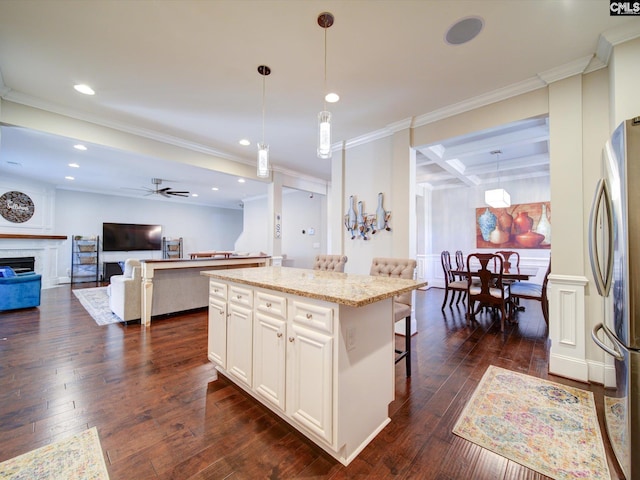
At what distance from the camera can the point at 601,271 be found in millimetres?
1919

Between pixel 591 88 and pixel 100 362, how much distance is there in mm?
5367

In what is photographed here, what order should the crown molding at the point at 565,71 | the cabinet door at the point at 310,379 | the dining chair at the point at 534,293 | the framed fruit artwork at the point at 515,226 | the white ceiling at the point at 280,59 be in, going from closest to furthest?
the cabinet door at the point at 310,379
the white ceiling at the point at 280,59
the crown molding at the point at 565,71
the dining chair at the point at 534,293
the framed fruit artwork at the point at 515,226

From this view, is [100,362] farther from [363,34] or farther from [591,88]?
[591,88]

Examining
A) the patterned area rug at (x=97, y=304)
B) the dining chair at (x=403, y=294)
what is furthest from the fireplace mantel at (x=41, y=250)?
the dining chair at (x=403, y=294)

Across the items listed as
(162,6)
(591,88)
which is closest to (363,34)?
(162,6)

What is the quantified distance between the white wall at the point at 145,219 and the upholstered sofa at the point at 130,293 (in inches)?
221

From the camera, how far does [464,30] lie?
2.07 m

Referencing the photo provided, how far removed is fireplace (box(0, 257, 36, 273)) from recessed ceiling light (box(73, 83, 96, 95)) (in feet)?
18.7

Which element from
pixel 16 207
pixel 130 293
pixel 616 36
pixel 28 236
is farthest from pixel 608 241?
pixel 16 207

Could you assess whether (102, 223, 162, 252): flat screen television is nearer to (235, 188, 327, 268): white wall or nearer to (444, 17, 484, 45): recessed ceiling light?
(235, 188, 327, 268): white wall

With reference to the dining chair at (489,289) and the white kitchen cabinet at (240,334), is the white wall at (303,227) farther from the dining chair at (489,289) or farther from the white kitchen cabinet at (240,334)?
the white kitchen cabinet at (240,334)

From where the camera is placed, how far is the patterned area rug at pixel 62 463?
4.49 feet

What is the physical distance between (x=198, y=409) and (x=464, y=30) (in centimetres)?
350

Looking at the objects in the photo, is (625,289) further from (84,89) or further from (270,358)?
(84,89)
